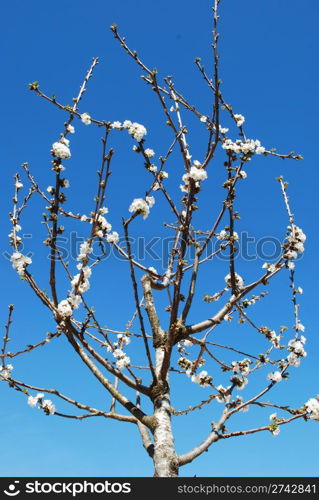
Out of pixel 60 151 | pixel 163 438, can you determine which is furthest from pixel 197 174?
pixel 163 438

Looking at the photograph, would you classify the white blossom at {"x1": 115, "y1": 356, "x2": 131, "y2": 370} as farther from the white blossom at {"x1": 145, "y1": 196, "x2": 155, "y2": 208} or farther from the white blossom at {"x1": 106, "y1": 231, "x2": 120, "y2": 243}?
the white blossom at {"x1": 145, "y1": 196, "x2": 155, "y2": 208}

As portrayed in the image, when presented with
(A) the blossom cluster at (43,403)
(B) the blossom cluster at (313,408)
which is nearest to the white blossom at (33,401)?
(A) the blossom cluster at (43,403)

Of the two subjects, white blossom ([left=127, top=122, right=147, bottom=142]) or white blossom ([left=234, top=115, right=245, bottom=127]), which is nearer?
white blossom ([left=127, top=122, right=147, bottom=142])

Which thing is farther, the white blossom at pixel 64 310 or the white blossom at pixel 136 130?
the white blossom at pixel 136 130

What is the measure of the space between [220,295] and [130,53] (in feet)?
10.3

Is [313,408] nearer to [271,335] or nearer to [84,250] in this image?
[271,335]

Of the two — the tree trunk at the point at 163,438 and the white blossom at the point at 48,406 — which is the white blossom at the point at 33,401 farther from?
the tree trunk at the point at 163,438

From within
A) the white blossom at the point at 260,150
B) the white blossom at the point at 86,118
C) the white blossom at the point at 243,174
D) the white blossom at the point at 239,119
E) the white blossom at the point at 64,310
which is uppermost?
the white blossom at the point at 239,119

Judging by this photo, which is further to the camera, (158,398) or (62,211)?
(62,211)

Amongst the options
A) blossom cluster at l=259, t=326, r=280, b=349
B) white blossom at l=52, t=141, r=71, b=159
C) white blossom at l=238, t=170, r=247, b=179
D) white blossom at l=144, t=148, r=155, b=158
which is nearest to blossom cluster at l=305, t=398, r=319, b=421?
blossom cluster at l=259, t=326, r=280, b=349
